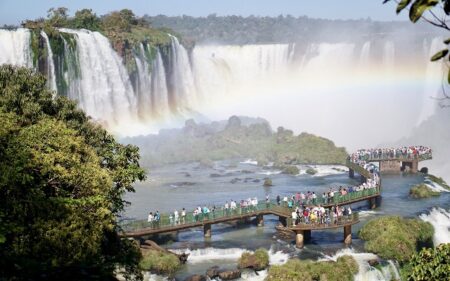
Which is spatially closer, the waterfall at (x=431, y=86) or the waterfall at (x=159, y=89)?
the waterfall at (x=159, y=89)

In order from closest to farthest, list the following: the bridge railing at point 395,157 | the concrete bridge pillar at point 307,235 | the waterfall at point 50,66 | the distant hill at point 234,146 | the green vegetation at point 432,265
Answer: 1. the green vegetation at point 432,265
2. the concrete bridge pillar at point 307,235
3. the waterfall at point 50,66
4. the bridge railing at point 395,157
5. the distant hill at point 234,146

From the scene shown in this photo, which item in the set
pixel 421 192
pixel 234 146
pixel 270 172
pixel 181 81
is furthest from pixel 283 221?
pixel 181 81

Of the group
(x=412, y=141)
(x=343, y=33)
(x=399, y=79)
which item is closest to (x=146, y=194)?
(x=412, y=141)

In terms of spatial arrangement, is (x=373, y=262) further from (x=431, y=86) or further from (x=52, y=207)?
(x=431, y=86)

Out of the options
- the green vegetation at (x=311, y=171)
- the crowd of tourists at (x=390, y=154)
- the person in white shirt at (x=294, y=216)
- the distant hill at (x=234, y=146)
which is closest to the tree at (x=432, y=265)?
the person in white shirt at (x=294, y=216)

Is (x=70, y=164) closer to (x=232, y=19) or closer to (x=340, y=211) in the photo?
(x=340, y=211)

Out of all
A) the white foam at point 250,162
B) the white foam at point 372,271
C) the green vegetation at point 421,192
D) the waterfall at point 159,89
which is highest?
the waterfall at point 159,89

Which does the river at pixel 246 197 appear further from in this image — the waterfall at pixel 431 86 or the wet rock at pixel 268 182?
the waterfall at pixel 431 86

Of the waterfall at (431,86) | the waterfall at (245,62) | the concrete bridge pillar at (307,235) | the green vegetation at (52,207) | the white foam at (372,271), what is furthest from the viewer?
the waterfall at (245,62)
